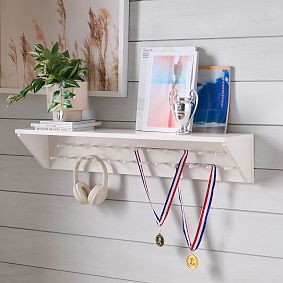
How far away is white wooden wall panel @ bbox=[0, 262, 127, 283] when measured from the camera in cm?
195

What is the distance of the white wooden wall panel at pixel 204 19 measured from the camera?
1.67 m

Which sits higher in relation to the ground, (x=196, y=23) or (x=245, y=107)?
(x=196, y=23)

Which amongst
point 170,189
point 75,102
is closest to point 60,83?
point 75,102

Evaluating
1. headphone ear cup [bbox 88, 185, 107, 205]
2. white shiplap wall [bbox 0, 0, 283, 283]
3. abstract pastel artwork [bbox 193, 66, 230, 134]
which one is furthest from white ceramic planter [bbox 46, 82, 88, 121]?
abstract pastel artwork [bbox 193, 66, 230, 134]

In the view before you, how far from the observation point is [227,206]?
1747 mm

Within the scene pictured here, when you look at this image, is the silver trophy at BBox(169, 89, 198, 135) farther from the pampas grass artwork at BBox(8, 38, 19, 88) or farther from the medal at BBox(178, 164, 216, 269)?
the pampas grass artwork at BBox(8, 38, 19, 88)

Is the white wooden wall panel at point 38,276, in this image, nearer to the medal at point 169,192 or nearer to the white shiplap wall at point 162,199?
the white shiplap wall at point 162,199

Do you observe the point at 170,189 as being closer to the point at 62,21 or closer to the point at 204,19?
the point at 204,19

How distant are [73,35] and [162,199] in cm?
59

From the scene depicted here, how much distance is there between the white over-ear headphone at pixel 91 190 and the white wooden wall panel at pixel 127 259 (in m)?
0.15

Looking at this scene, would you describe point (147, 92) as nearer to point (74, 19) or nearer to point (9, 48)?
point (74, 19)

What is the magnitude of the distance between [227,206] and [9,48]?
0.89 meters

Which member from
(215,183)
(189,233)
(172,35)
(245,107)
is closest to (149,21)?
(172,35)

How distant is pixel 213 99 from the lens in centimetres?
172
